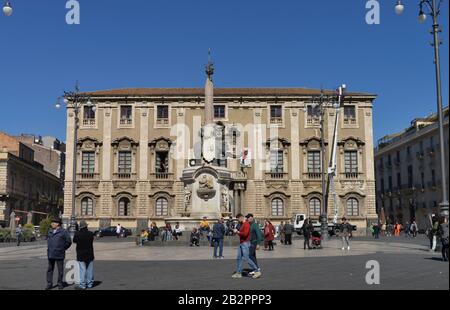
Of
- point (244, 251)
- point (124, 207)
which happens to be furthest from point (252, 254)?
point (124, 207)

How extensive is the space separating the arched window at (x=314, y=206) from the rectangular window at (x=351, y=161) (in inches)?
167

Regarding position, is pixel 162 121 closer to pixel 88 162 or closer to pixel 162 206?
pixel 88 162

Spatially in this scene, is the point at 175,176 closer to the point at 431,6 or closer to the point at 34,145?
the point at 34,145

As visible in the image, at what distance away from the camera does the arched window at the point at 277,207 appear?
52.9 meters

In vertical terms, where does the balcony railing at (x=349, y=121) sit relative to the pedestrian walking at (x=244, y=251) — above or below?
above

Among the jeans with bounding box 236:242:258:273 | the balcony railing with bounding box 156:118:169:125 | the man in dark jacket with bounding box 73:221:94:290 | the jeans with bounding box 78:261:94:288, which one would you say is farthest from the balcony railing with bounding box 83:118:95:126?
the jeans with bounding box 78:261:94:288

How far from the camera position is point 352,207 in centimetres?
5278

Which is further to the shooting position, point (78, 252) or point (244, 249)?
point (244, 249)

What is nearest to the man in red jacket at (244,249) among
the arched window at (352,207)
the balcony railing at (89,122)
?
the arched window at (352,207)

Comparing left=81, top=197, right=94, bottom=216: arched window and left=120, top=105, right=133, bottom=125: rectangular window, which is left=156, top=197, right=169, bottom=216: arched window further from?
left=120, top=105, right=133, bottom=125: rectangular window

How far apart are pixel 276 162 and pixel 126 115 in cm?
1571

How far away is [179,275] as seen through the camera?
12148 millimetres

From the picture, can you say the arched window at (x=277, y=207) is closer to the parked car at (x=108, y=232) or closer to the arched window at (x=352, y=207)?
the arched window at (x=352, y=207)
